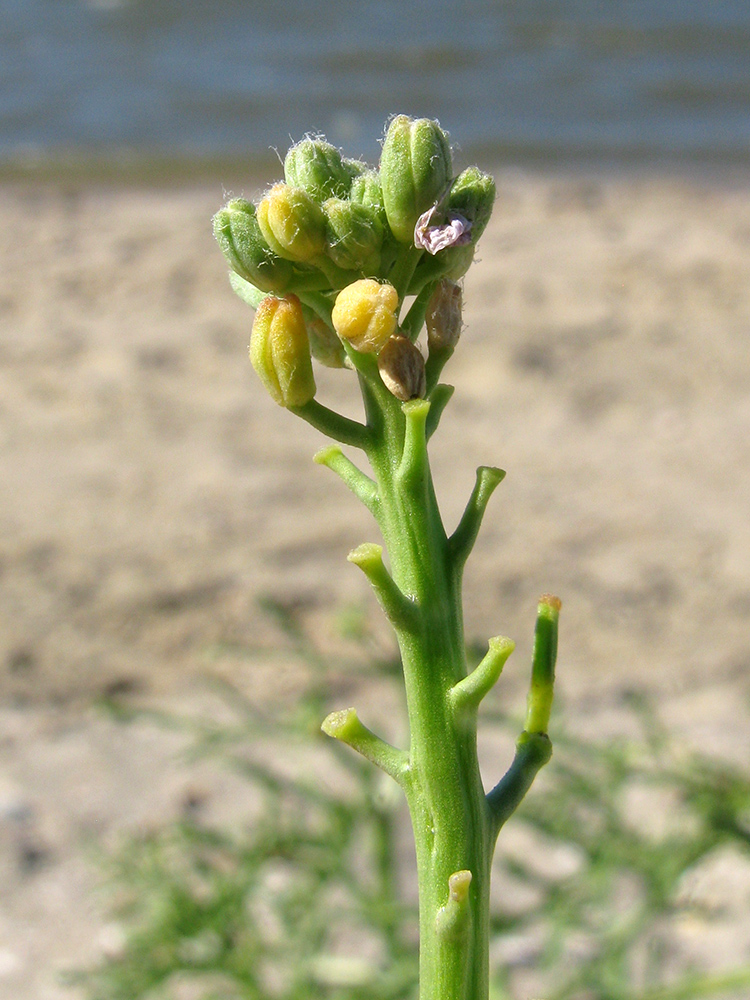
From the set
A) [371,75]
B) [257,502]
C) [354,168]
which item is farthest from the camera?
[371,75]

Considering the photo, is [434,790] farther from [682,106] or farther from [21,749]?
[682,106]

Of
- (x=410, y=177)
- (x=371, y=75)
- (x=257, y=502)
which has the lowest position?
(x=410, y=177)

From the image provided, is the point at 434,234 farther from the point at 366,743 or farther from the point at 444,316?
the point at 366,743

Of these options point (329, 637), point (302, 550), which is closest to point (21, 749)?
point (329, 637)

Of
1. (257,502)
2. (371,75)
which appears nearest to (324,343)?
(257,502)

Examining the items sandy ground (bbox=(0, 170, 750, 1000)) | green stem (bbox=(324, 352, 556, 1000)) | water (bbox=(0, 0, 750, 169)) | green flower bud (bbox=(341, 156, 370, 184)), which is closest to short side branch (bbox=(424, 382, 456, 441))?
green stem (bbox=(324, 352, 556, 1000))

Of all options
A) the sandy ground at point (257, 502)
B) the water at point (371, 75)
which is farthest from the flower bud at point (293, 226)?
the water at point (371, 75)

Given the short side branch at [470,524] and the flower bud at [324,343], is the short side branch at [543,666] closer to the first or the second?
the short side branch at [470,524]
